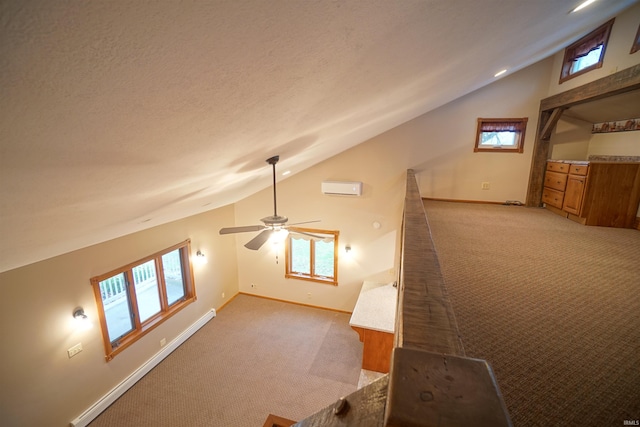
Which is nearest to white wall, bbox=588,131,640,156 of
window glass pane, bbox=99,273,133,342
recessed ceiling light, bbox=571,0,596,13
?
recessed ceiling light, bbox=571,0,596,13

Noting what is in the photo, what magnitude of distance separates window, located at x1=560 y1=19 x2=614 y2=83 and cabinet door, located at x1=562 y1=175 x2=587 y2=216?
53.7 inches

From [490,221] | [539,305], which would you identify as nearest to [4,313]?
[539,305]

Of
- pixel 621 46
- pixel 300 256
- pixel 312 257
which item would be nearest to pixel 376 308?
pixel 312 257

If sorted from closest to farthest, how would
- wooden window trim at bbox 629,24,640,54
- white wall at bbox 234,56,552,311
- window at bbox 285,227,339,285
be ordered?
wooden window trim at bbox 629,24,640,54 → white wall at bbox 234,56,552,311 → window at bbox 285,227,339,285

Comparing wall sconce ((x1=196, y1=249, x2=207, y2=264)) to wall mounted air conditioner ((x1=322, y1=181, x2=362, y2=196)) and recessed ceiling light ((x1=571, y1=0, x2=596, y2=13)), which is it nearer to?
wall mounted air conditioner ((x1=322, y1=181, x2=362, y2=196))

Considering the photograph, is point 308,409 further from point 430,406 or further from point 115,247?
point 430,406

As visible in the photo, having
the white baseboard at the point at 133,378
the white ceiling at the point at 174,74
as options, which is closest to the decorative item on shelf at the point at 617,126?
the white ceiling at the point at 174,74

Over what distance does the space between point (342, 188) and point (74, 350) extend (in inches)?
185

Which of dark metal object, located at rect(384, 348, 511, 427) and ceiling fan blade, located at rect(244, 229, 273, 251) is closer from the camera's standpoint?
dark metal object, located at rect(384, 348, 511, 427)

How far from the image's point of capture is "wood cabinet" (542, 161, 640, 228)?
3.19 m

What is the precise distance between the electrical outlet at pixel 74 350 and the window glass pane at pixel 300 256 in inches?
153

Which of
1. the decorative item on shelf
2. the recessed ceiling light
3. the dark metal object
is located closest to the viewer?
the dark metal object

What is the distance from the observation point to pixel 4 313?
283 cm

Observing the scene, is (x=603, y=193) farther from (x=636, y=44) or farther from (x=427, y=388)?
(x=427, y=388)
